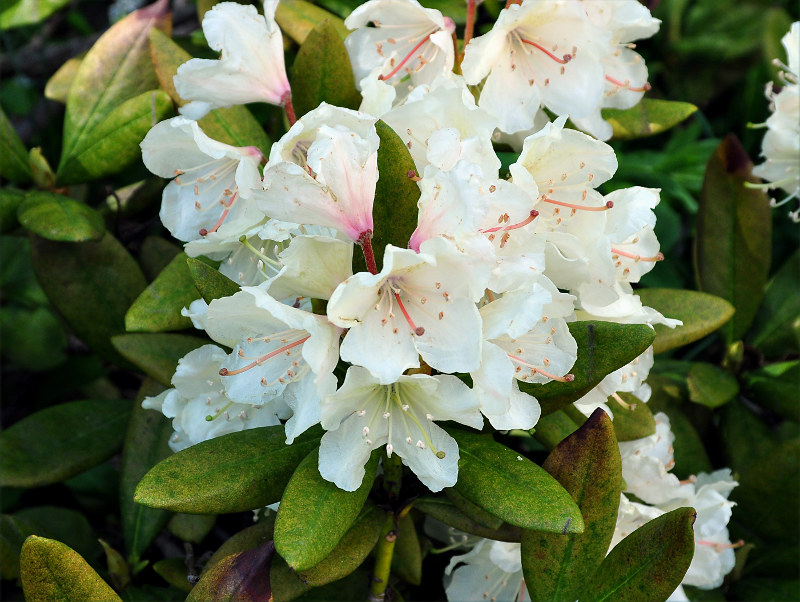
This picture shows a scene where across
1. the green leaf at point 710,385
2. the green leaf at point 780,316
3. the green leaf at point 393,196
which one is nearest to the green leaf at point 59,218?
the green leaf at point 393,196

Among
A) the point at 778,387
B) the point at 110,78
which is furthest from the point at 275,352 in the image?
the point at 778,387

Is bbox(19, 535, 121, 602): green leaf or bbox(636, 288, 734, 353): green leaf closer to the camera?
bbox(19, 535, 121, 602): green leaf

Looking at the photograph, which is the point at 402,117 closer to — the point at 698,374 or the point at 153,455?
the point at 153,455

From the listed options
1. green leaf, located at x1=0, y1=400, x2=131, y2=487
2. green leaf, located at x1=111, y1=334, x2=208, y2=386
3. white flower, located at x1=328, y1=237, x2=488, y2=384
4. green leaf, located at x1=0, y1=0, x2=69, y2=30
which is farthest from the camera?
green leaf, located at x1=0, y1=0, x2=69, y2=30

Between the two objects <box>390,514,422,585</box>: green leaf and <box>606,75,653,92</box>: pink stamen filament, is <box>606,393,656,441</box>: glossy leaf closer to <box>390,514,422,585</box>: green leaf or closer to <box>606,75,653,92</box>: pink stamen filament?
<box>390,514,422,585</box>: green leaf

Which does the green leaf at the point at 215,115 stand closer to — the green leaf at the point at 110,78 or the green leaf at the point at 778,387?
the green leaf at the point at 110,78

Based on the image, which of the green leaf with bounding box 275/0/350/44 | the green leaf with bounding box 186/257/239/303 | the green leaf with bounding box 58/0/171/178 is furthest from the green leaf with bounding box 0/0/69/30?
the green leaf with bounding box 186/257/239/303

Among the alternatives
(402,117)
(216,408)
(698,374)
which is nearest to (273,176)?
(402,117)
